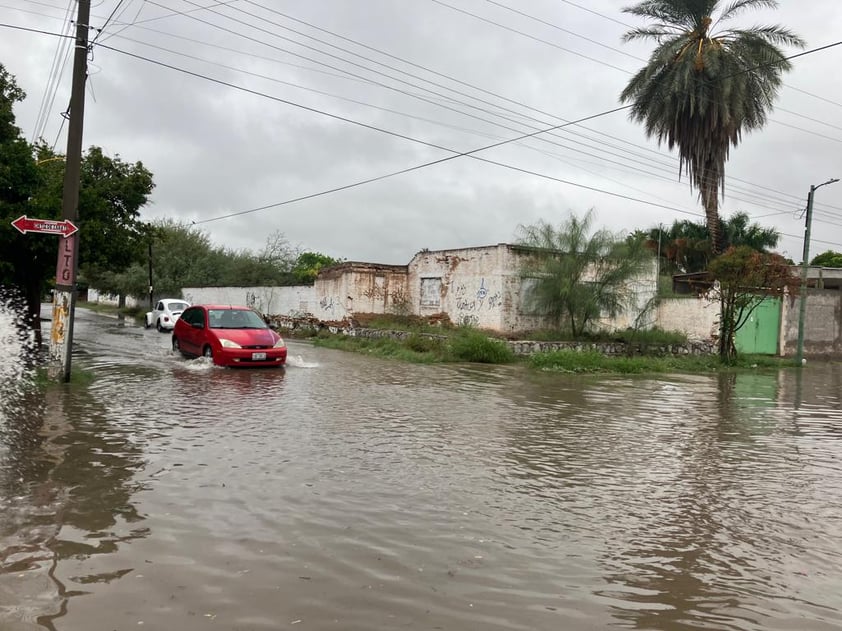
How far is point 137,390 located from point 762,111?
33.6 m

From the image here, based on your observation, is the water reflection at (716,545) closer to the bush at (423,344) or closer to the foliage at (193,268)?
the bush at (423,344)

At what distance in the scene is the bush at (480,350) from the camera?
67.3ft

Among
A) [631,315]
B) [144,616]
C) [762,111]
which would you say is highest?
[762,111]

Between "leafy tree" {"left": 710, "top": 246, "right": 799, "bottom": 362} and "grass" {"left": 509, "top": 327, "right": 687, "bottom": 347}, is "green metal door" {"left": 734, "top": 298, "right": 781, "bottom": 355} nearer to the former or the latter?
"grass" {"left": 509, "top": 327, "right": 687, "bottom": 347}

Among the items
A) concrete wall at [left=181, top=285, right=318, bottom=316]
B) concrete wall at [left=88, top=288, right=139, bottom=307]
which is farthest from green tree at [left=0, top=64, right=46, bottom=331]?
concrete wall at [left=88, top=288, right=139, bottom=307]

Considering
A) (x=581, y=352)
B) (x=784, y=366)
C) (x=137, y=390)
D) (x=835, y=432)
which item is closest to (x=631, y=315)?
(x=784, y=366)

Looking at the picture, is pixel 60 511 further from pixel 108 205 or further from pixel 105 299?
pixel 105 299

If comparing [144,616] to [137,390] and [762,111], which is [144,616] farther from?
Result: [762,111]

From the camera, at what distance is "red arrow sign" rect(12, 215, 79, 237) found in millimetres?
11070

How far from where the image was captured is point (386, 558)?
4.60 meters

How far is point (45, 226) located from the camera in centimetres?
1130

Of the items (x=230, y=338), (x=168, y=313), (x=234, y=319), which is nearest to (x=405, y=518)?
(x=230, y=338)

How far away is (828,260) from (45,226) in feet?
214

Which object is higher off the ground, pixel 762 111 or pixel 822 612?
pixel 762 111
